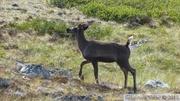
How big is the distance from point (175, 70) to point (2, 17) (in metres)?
8.96

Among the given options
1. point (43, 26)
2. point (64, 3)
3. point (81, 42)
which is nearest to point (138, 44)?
point (43, 26)

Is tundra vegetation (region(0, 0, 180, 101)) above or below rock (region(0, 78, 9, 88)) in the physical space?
below

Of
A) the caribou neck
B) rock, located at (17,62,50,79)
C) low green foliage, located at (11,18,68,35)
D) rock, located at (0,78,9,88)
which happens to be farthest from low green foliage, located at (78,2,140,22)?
rock, located at (0,78,9,88)

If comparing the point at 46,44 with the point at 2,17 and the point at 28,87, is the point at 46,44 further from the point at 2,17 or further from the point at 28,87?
the point at 28,87

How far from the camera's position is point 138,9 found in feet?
91.7

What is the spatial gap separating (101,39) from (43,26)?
2.71 metres

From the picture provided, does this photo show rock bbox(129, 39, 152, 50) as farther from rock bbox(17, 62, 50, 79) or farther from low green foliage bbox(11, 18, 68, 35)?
rock bbox(17, 62, 50, 79)

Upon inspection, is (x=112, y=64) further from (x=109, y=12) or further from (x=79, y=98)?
(x=109, y=12)

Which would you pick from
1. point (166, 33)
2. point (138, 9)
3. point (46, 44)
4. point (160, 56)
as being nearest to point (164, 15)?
point (138, 9)

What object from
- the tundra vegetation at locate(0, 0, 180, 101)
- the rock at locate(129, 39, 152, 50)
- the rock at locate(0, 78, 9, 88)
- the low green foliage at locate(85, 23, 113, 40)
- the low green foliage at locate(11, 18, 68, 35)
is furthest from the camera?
the low green foliage at locate(85, 23, 113, 40)

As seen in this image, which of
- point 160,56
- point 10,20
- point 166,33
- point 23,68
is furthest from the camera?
point 166,33

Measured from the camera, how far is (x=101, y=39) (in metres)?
21.0

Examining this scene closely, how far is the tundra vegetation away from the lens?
36.0 feet

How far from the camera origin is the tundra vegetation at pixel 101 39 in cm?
1098
